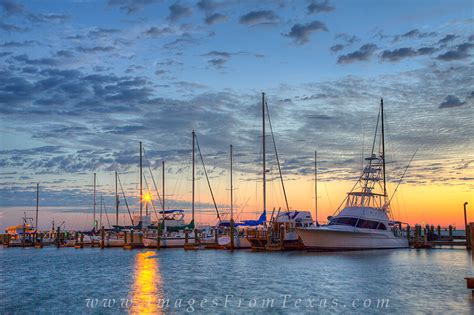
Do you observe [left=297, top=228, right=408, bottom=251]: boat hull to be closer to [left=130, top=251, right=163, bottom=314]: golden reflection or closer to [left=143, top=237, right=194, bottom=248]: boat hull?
[left=130, top=251, right=163, bottom=314]: golden reflection

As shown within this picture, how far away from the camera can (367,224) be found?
54.5 meters

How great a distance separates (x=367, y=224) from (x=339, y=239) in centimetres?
359

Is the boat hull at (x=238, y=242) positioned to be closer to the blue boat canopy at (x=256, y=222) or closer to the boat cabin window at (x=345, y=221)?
the blue boat canopy at (x=256, y=222)

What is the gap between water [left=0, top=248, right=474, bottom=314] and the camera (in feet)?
80.3

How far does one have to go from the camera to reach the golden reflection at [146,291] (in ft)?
80.0

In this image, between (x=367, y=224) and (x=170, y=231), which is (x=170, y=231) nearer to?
(x=170, y=231)

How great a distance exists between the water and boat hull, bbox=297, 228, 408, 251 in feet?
15.7

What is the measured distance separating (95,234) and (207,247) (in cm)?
4525

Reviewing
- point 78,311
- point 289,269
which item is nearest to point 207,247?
point 289,269

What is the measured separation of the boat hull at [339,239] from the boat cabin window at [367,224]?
30.5 inches

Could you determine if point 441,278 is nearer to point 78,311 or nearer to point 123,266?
point 78,311

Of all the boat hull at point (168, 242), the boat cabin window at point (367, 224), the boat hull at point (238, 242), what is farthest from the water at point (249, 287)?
the boat hull at point (168, 242)

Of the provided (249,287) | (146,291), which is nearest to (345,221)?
(249,287)

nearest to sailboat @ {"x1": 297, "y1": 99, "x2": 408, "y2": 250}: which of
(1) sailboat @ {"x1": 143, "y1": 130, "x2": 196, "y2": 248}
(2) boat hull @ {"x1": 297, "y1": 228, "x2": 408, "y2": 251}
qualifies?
(2) boat hull @ {"x1": 297, "y1": 228, "x2": 408, "y2": 251}
